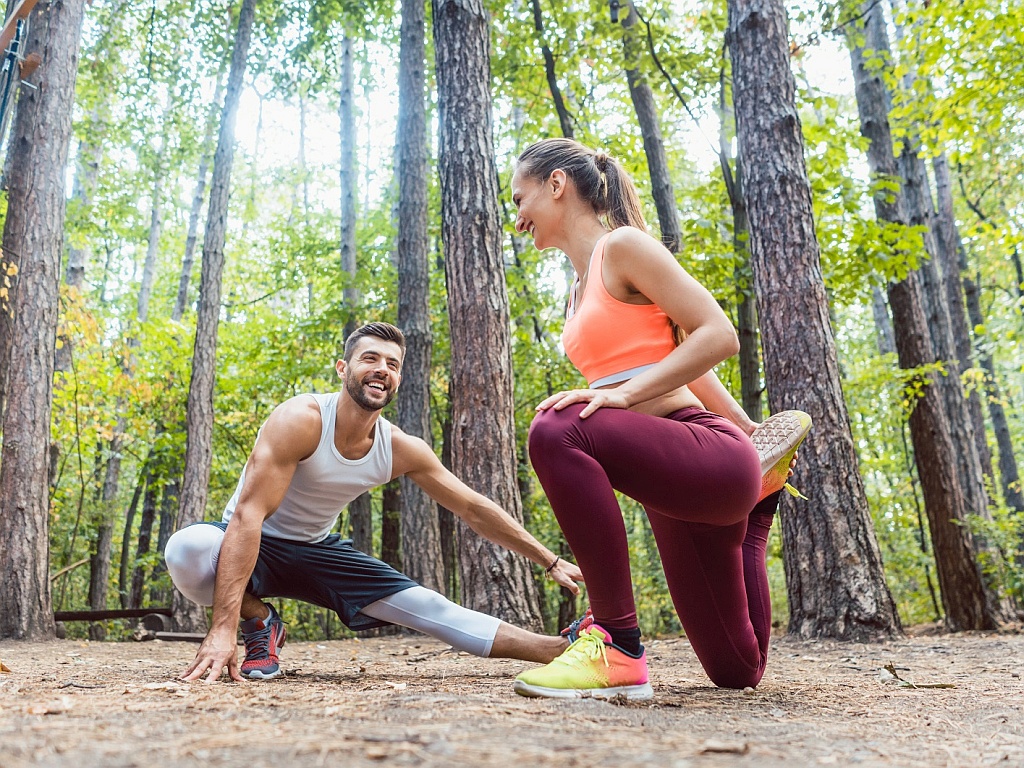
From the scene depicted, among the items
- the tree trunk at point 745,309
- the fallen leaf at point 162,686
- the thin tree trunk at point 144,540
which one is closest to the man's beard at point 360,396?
the fallen leaf at point 162,686

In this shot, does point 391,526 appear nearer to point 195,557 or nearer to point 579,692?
point 195,557

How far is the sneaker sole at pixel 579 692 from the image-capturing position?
2332mm

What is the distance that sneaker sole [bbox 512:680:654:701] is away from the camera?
2332 mm

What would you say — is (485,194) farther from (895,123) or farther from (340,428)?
(895,123)

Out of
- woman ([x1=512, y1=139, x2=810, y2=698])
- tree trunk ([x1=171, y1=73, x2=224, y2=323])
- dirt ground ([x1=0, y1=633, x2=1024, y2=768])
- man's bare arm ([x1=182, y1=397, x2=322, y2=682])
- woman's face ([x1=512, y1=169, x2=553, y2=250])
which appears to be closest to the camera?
dirt ground ([x1=0, y1=633, x2=1024, y2=768])

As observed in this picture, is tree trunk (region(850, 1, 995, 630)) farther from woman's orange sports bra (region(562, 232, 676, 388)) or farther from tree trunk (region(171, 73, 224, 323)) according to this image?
tree trunk (region(171, 73, 224, 323))

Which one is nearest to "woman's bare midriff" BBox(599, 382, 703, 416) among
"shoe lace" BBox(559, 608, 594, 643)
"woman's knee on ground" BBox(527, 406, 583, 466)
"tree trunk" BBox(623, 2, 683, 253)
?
"woman's knee on ground" BBox(527, 406, 583, 466)

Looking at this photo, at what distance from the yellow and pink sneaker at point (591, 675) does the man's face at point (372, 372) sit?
1402 millimetres

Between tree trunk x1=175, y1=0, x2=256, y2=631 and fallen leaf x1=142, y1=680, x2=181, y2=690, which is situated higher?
tree trunk x1=175, y1=0, x2=256, y2=631

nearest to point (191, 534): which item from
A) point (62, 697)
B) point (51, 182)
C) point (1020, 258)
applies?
point (62, 697)

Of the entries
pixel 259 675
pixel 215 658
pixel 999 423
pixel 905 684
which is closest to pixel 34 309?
pixel 259 675

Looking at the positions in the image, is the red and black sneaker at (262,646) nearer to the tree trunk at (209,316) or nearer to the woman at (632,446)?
the woman at (632,446)

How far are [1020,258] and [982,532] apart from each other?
15042mm

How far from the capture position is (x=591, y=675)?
7.88 ft
